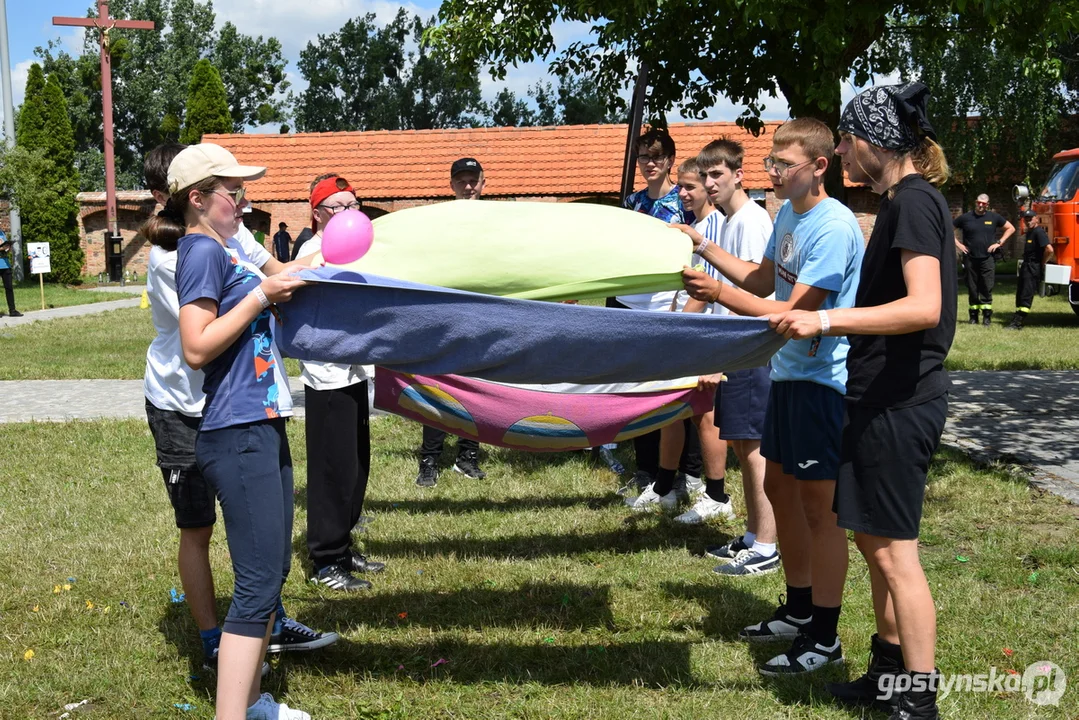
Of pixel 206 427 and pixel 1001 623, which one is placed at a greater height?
pixel 206 427

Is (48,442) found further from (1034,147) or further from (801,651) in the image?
(1034,147)

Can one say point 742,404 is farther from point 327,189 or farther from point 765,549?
point 327,189

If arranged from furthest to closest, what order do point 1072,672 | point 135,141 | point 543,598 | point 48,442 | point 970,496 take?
point 135,141
point 48,442
point 970,496
point 543,598
point 1072,672

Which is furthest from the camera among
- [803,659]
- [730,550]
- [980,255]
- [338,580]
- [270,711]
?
[980,255]

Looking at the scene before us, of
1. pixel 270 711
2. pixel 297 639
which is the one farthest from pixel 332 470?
pixel 270 711

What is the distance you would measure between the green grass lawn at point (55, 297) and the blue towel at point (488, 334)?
21.6 metres

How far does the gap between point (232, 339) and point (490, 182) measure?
27841mm

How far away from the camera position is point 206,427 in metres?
3.32

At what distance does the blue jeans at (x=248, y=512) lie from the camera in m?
3.29

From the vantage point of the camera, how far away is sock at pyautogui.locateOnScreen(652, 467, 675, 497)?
256 inches

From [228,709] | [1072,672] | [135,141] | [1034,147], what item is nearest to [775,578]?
[1072,672]

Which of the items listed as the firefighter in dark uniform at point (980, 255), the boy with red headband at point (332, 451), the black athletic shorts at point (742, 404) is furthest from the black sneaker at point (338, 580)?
the firefighter in dark uniform at point (980, 255)

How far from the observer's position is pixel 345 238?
3.29 metres

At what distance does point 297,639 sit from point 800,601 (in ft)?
7.23
